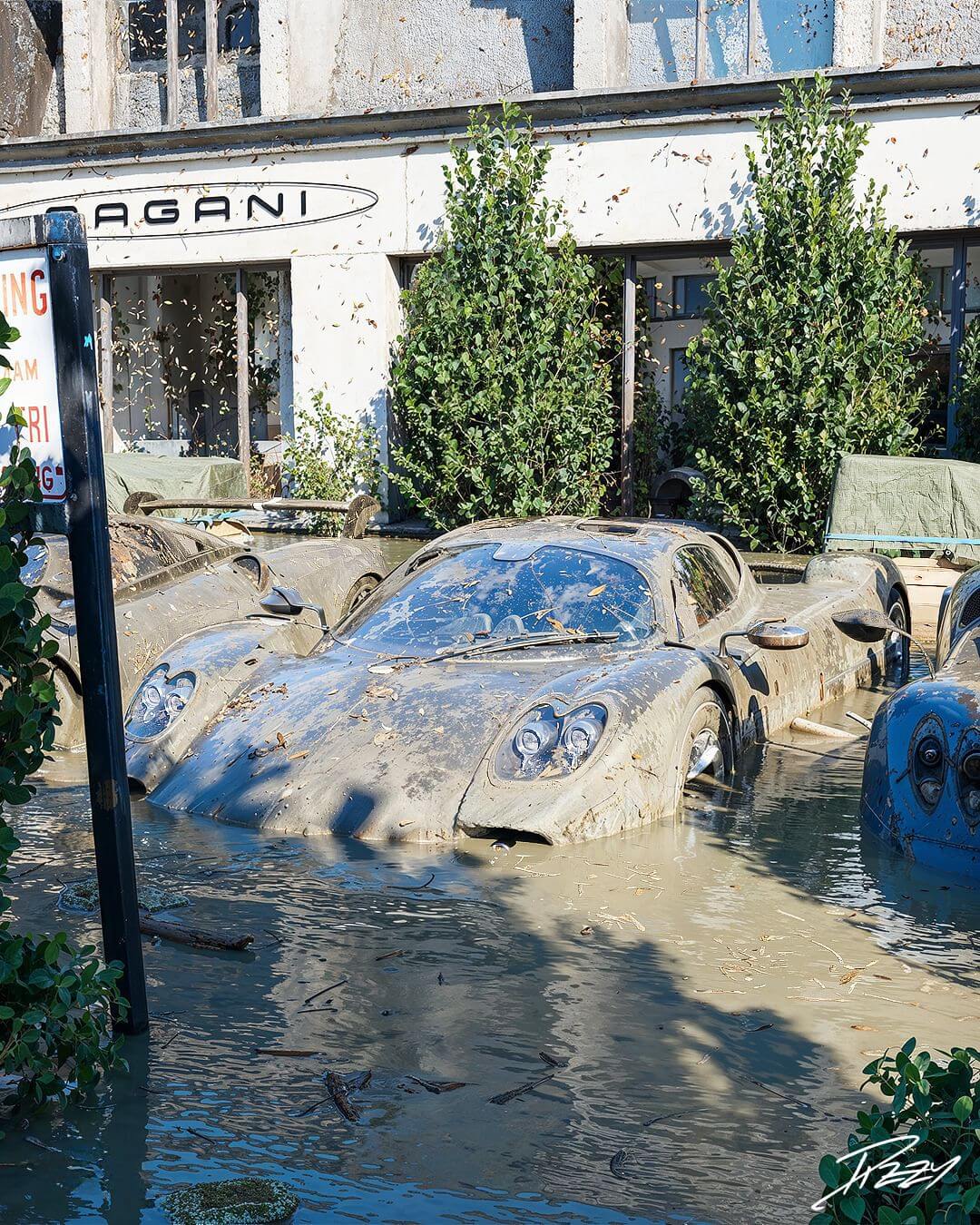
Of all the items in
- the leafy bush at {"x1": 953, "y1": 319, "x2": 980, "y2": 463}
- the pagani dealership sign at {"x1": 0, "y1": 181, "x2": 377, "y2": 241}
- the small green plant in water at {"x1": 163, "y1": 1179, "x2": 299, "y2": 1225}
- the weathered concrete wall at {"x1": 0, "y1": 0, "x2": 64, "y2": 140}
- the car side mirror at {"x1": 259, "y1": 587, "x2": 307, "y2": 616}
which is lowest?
the small green plant in water at {"x1": 163, "y1": 1179, "x2": 299, "y2": 1225}

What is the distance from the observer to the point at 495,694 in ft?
21.5

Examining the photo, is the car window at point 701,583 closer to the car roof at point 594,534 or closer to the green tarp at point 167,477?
the car roof at point 594,534

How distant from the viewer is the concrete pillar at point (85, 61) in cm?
2205

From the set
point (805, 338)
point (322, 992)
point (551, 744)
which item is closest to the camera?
point (322, 992)

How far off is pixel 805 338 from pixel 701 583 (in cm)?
795

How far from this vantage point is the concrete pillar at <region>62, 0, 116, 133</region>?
72.3 ft

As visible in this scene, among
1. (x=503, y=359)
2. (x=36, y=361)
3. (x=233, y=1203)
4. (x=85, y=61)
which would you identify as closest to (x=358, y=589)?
(x=503, y=359)

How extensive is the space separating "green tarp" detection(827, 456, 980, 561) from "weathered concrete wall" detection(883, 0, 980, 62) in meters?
7.61

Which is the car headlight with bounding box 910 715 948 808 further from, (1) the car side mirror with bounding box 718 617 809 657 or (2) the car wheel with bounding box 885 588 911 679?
(2) the car wheel with bounding box 885 588 911 679

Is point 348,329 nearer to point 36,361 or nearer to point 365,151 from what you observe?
point 365,151

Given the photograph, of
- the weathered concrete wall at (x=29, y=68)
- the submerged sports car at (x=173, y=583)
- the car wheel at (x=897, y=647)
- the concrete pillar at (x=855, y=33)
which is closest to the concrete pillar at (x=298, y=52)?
the weathered concrete wall at (x=29, y=68)

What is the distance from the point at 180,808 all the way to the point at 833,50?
1574 centimetres

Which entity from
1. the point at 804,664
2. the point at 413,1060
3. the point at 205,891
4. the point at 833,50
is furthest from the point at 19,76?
the point at 413,1060

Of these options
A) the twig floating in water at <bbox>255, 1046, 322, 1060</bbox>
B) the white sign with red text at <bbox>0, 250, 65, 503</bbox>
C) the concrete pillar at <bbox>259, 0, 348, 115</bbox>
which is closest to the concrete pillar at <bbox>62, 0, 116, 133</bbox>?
the concrete pillar at <bbox>259, 0, 348, 115</bbox>
